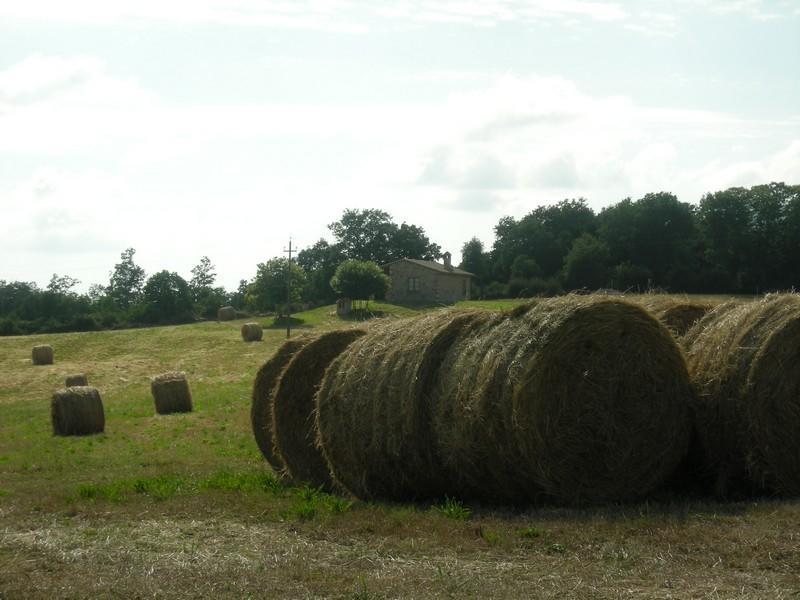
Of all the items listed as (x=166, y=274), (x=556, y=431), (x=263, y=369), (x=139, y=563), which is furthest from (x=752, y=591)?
(x=166, y=274)

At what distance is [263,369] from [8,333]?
60230mm

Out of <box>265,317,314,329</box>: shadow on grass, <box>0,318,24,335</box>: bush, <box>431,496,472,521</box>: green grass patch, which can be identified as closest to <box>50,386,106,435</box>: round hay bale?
<box>431,496,472,521</box>: green grass patch

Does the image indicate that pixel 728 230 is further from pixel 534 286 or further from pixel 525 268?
pixel 534 286

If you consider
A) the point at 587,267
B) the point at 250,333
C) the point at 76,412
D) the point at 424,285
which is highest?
the point at 424,285

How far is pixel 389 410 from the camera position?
408 inches

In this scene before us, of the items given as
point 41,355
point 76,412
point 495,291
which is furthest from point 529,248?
point 76,412

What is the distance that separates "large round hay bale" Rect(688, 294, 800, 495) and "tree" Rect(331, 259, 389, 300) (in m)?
62.3

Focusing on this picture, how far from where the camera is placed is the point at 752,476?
968 centimetres

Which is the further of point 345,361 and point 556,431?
point 345,361

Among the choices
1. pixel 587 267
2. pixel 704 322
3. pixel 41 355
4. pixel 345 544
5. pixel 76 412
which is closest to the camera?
pixel 345 544

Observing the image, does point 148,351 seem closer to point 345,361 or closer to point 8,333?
point 8,333

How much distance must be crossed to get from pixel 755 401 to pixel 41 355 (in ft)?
122

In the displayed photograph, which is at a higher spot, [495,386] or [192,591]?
[495,386]

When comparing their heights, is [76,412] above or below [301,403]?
below
